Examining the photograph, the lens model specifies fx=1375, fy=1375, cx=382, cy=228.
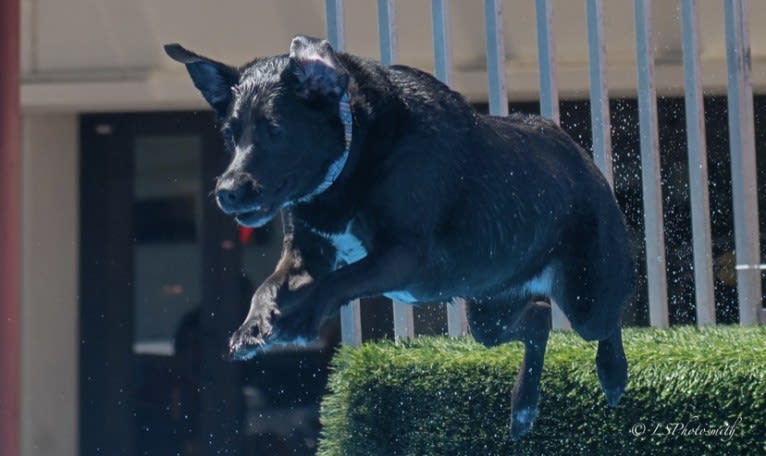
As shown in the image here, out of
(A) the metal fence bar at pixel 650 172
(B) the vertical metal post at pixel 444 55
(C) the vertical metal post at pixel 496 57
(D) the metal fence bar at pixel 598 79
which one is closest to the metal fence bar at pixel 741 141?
(A) the metal fence bar at pixel 650 172

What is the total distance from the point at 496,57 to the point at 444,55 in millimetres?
A: 302

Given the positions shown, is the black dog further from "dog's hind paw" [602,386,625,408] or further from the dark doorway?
the dark doorway

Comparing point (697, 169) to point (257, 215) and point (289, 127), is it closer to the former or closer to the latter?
point (289, 127)

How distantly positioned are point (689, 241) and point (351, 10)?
103 inches

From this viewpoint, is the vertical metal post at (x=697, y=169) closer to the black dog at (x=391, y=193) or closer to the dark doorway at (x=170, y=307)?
the dark doorway at (x=170, y=307)

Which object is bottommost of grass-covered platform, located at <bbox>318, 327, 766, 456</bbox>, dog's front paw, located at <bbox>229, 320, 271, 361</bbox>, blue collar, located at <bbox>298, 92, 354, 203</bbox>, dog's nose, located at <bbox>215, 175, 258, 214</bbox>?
grass-covered platform, located at <bbox>318, 327, 766, 456</bbox>

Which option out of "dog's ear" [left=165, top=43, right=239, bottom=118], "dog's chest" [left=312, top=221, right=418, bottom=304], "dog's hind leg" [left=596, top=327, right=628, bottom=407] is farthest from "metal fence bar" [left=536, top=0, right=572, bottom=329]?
"dog's ear" [left=165, top=43, right=239, bottom=118]

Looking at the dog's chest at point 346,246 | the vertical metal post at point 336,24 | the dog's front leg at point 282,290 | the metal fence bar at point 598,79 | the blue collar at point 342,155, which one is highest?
the vertical metal post at point 336,24

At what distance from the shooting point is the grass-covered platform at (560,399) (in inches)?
215

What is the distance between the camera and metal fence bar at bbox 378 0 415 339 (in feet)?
25.2

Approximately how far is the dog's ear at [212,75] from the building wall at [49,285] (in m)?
5.71

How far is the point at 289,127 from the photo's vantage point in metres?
3.50

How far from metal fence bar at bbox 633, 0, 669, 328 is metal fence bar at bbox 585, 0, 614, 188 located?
204mm

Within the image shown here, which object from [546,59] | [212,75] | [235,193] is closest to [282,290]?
[235,193]
